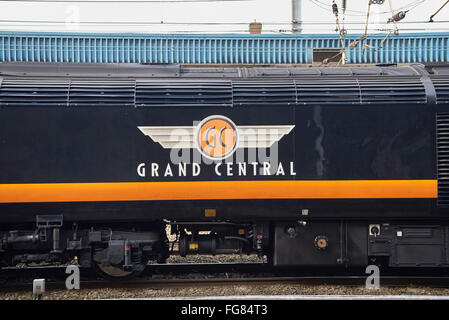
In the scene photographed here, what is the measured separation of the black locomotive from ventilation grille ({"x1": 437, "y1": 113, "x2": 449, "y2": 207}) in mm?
17

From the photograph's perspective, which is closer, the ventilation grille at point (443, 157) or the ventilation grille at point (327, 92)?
the ventilation grille at point (443, 157)

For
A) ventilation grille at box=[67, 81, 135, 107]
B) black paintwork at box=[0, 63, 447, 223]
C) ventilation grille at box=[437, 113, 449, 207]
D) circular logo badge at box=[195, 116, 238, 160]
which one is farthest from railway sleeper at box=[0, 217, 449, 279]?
ventilation grille at box=[67, 81, 135, 107]

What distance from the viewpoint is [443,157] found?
7719 millimetres

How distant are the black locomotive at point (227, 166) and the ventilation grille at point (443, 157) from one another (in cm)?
2

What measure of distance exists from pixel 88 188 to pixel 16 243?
1607 millimetres

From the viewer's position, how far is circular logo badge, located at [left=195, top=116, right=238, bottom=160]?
24.7ft

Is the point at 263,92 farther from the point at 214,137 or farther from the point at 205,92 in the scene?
the point at 214,137

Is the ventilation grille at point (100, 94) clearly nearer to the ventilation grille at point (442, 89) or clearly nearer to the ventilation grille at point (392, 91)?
the ventilation grille at point (392, 91)

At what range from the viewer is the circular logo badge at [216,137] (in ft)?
24.7

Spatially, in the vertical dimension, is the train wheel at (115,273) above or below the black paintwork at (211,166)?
below

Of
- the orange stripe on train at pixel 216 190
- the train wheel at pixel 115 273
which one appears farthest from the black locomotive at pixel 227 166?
the train wheel at pixel 115 273

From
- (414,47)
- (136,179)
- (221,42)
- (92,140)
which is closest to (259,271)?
(136,179)

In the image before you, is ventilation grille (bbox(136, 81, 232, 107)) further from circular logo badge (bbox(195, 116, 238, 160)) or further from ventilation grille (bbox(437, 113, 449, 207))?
ventilation grille (bbox(437, 113, 449, 207))

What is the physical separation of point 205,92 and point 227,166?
4.50 feet
